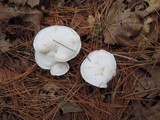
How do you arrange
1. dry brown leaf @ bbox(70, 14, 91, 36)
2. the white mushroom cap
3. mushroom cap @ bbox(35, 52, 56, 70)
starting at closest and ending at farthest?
1. the white mushroom cap
2. mushroom cap @ bbox(35, 52, 56, 70)
3. dry brown leaf @ bbox(70, 14, 91, 36)

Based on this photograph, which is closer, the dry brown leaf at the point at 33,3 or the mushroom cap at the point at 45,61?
the mushroom cap at the point at 45,61

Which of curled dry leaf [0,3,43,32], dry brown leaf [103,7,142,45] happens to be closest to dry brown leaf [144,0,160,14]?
dry brown leaf [103,7,142,45]

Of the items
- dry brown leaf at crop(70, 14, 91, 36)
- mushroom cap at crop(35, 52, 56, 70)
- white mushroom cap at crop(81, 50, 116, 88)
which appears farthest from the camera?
dry brown leaf at crop(70, 14, 91, 36)

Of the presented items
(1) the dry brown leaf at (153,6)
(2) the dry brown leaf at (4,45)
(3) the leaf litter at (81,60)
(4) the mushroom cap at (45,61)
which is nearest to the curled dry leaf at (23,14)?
(3) the leaf litter at (81,60)

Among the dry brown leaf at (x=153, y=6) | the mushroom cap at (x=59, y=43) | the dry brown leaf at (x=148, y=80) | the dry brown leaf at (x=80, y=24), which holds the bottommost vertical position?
the dry brown leaf at (x=148, y=80)

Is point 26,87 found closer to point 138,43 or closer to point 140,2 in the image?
point 138,43

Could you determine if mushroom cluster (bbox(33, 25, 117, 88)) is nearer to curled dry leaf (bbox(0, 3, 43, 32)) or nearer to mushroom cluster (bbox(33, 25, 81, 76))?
mushroom cluster (bbox(33, 25, 81, 76))

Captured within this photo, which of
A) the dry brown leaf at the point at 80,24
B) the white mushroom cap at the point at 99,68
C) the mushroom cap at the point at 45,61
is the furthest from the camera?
the dry brown leaf at the point at 80,24

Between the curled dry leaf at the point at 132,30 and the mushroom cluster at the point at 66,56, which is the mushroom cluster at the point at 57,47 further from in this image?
the curled dry leaf at the point at 132,30
